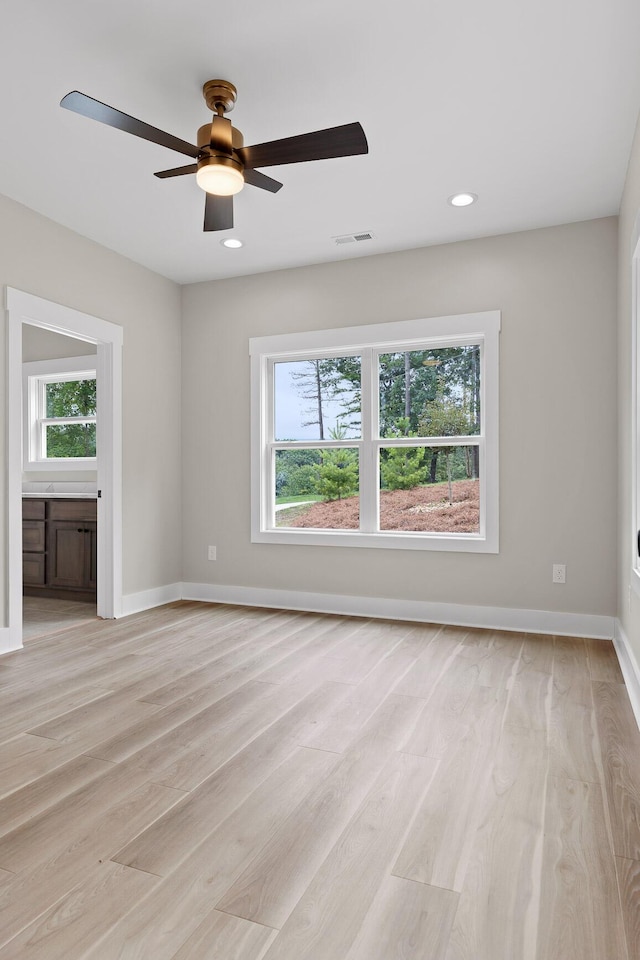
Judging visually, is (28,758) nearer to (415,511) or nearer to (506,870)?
(506,870)

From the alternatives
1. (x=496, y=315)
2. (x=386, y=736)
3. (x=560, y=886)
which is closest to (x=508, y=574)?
(x=496, y=315)

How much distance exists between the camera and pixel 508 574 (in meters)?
4.14

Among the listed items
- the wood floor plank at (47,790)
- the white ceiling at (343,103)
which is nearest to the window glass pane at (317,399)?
the white ceiling at (343,103)

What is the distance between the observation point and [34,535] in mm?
5250

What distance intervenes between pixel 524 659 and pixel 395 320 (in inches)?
98.8

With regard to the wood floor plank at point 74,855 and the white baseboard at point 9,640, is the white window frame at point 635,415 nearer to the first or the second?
the wood floor plank at point 74,855

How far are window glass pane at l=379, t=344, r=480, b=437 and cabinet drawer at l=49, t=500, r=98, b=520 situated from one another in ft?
8.04

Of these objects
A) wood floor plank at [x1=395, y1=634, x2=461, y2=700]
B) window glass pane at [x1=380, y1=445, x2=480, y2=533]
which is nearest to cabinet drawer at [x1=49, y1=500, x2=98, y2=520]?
window glass pane at [x1=380, y1=445, x2=480, y2=533]

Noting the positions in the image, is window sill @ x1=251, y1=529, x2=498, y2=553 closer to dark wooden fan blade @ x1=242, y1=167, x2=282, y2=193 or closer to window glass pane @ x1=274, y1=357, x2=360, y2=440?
window glass pane @ x1=274, y1=357, x2=360, y2=440

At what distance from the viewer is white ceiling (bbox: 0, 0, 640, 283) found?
222 cm

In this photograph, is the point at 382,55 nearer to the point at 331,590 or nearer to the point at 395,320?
the point at 395,320

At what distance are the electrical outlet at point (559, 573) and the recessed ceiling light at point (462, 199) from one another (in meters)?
2.37

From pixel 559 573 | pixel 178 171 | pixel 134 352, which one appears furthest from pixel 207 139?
pixel 559 573

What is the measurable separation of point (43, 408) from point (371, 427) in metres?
3.26
